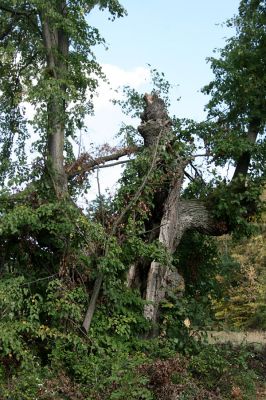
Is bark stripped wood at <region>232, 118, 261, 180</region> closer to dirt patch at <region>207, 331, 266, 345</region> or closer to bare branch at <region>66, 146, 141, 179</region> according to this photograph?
bare branch at <region>66, 146, 141, 179</region>

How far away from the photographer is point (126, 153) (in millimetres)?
11281

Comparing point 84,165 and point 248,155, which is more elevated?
point 248,155

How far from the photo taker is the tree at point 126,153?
8.83m

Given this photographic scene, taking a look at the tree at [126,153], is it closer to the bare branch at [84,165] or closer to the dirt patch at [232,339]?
the bare branch at [84,165]

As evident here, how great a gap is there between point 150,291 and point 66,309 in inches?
96.7

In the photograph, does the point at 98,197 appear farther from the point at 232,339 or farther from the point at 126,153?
the point at 232,339

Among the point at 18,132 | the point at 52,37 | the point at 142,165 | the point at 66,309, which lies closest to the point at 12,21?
the point at 52,37

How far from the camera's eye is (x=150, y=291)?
10.1m

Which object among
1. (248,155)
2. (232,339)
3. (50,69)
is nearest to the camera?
(50,69)

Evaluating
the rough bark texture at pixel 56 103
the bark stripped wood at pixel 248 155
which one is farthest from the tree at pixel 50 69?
the bark stripped wood at pixel 248 155

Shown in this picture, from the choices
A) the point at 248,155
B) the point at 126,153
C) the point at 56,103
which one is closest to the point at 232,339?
the point at 248,155

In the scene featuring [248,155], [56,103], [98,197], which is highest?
[56,103]

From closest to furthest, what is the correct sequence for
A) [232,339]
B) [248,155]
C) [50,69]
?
[50,69] < [248,155] < [232,339]

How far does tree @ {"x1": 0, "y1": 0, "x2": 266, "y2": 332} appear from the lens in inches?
348
